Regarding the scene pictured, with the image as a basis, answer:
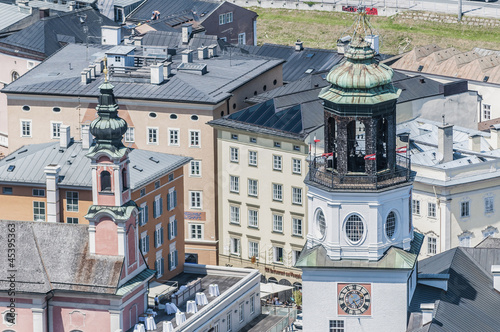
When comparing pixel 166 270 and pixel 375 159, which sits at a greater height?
pixel 375 159

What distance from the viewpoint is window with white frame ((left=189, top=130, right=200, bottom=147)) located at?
593ft

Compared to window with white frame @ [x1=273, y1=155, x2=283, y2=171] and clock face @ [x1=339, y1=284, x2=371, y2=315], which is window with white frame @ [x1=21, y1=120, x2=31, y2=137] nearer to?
window with white frame @ [x1=273, y1=155, x2=283, y2=171]

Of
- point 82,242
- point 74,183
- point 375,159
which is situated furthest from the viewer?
point 74,183

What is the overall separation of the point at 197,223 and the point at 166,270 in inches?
845

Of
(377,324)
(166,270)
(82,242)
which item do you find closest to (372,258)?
(377,324)

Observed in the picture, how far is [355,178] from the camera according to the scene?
406 ft

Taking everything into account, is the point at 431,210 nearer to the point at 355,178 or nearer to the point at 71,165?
the point at 71,165

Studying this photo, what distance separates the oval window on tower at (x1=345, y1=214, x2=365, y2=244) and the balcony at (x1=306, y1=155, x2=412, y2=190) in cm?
204

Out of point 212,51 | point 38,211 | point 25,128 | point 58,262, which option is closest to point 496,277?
point 58,262

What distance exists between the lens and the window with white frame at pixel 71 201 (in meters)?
158

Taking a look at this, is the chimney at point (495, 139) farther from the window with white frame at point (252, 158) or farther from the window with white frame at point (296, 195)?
the window with white frame at point (252, 158)

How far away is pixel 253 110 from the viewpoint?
177875 millimetres

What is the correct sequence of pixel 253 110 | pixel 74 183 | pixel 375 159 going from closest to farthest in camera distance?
1. pixel 375 159
2. pixel 74 183
3. pixel 253 110

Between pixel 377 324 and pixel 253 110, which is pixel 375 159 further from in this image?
pixel 253 110
